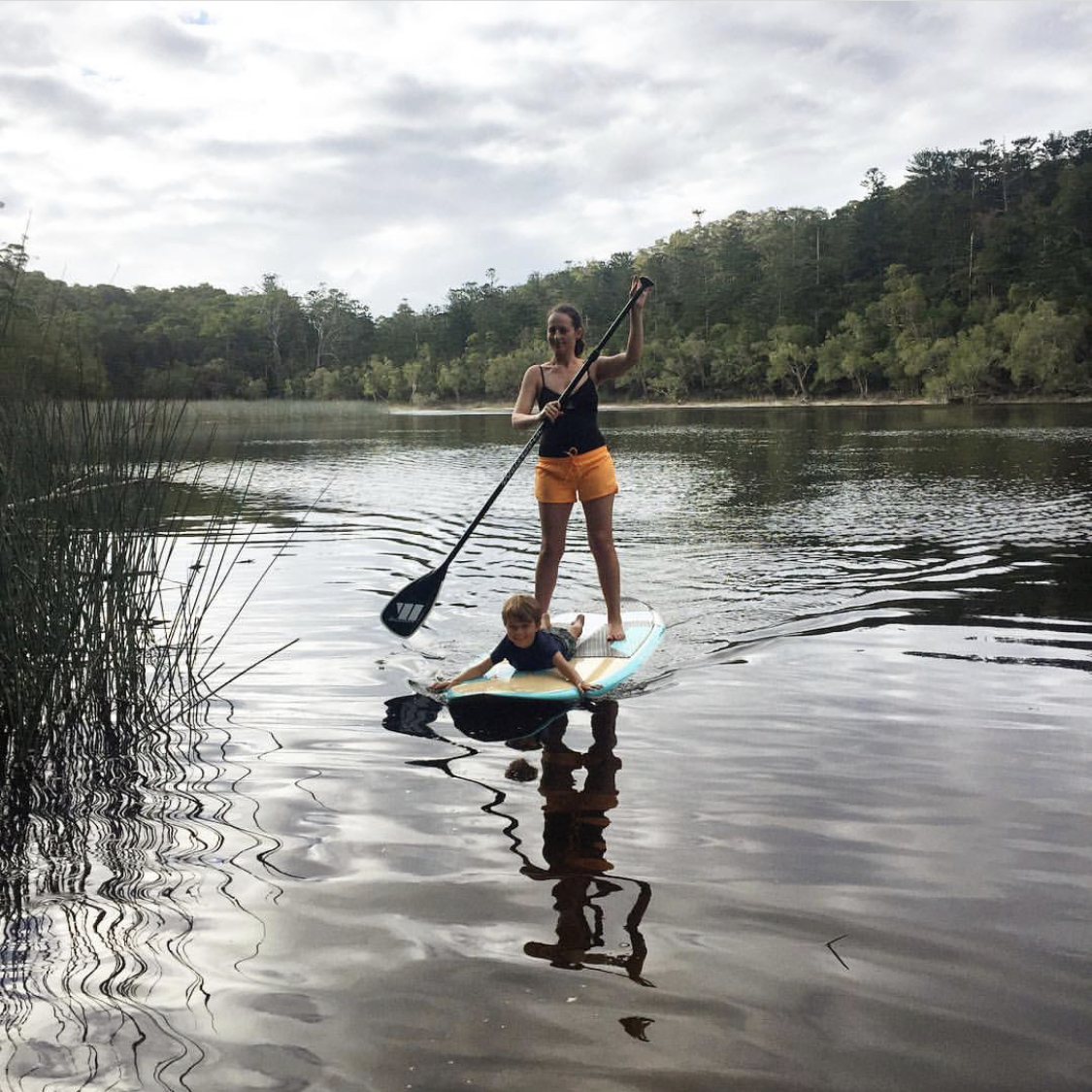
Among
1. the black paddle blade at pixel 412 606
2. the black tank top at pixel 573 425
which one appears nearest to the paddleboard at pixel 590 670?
the black paddle blade at pixel 412 606

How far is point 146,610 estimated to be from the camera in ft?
18.1

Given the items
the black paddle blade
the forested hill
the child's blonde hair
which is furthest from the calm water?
the forested hill

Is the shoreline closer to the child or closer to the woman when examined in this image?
the woman

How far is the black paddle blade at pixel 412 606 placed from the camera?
7.19 metres

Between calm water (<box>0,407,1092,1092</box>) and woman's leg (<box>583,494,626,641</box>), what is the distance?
41 centimetres

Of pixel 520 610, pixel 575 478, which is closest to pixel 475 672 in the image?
pixel 520 610

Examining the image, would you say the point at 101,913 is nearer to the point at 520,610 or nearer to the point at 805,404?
the point at 520,610

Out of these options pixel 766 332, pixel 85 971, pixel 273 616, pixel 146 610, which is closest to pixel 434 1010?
pixel 85 971

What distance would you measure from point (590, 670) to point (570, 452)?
1486 mm

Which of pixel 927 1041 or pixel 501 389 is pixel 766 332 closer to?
pixel 501 389

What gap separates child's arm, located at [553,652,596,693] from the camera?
19.9 feet

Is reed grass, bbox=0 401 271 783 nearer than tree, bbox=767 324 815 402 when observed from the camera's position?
Yes

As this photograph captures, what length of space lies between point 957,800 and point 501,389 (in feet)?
368

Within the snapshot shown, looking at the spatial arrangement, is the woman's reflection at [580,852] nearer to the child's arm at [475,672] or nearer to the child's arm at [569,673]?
the child's arm at [569,673]
